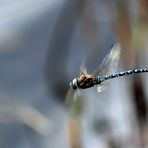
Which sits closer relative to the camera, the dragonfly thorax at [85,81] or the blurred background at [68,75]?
the dragonfly thorax at [85,81]

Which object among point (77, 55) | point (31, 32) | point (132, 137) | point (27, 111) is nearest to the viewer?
point (132, 137)

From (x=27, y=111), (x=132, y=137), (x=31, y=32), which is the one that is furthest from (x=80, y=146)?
(x=31, y=32)

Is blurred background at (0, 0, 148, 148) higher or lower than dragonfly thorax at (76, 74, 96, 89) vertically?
higher

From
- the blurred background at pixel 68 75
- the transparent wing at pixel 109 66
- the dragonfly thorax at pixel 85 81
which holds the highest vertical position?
the blurred background at pixel 68 75

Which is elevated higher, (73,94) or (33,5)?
(33,5)

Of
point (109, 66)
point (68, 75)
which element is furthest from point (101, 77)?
point (68, 75)

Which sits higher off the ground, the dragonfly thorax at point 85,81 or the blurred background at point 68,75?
the blurred background at point 68,75

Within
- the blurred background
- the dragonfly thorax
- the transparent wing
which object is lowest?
the dragonfly thorax

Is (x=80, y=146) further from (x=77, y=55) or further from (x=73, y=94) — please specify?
(x=77, y=55)
